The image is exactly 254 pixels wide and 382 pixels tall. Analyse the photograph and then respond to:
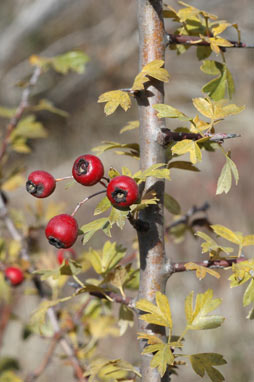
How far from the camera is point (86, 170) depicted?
767 mm

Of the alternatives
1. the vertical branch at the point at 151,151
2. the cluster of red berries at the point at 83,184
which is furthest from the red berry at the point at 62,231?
the vertical branch at the point at 151,151

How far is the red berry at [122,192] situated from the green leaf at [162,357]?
0.26 metres

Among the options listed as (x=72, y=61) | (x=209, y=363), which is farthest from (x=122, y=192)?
(x=72, y=61)

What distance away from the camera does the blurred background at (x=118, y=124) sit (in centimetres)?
341

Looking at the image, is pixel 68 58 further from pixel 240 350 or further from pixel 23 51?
pixel 23 51

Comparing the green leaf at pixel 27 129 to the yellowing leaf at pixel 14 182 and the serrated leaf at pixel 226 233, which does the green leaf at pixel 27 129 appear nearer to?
the yellowing leaf at pixel 14 182

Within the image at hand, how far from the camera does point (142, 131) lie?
0.88 m

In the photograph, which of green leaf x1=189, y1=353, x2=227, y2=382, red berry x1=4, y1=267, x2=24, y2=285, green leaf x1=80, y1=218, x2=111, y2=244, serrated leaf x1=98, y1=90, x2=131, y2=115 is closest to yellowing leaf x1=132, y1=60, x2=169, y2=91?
serrated leaf x1=98, y1=90, x2=131, y2=115

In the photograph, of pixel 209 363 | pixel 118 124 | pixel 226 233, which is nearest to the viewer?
pixel 209 363

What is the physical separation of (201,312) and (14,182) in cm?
94

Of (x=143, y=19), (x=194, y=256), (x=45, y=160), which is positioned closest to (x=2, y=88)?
(x=45, y=160)

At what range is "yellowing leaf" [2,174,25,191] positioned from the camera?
1.59 m

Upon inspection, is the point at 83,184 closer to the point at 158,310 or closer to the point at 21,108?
the point at 158,310

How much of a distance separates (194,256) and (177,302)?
40 centimetres
